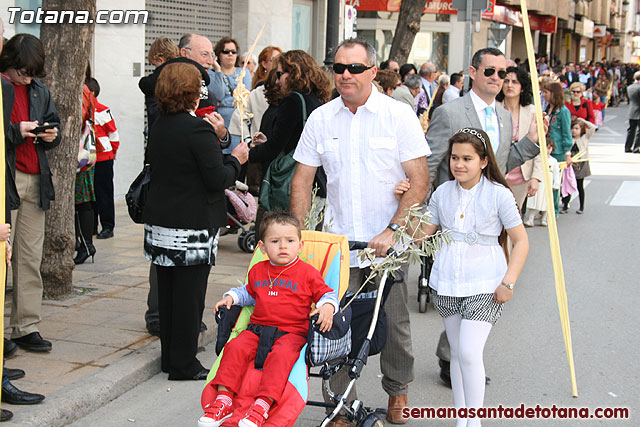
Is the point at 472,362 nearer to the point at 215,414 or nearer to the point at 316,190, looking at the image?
the point at 316,190

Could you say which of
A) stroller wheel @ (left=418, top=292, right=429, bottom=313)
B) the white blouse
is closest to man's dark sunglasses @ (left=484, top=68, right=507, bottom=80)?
the white blouse

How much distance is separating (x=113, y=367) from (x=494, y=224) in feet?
8.71

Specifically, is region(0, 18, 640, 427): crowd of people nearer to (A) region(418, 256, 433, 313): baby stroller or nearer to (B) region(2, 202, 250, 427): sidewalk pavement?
(B) region(2, 202, 250, 427): sidewalk pavement

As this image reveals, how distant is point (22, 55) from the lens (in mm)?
5801

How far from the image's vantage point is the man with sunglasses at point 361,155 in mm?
4762

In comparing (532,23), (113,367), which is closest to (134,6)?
(113,367)

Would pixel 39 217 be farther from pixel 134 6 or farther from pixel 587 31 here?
pixel 587 31

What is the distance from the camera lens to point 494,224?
15.9 ft

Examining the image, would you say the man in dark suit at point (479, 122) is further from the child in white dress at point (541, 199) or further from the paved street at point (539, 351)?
the child in white dress at point (541, 199)

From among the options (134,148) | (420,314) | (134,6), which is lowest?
(420,314)

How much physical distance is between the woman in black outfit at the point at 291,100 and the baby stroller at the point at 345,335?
7.53 feet

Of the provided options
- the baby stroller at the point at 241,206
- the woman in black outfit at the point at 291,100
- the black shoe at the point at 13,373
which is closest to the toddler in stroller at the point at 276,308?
the black shoe at the point at 13,373

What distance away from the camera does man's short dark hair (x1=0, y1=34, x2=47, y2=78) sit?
5.80 m

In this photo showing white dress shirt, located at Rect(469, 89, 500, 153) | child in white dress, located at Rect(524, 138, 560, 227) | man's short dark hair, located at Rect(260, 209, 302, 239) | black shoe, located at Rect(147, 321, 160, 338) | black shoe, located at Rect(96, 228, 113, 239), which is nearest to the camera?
man's short dark hair, located at Rect(260, 209, 302, 239)
